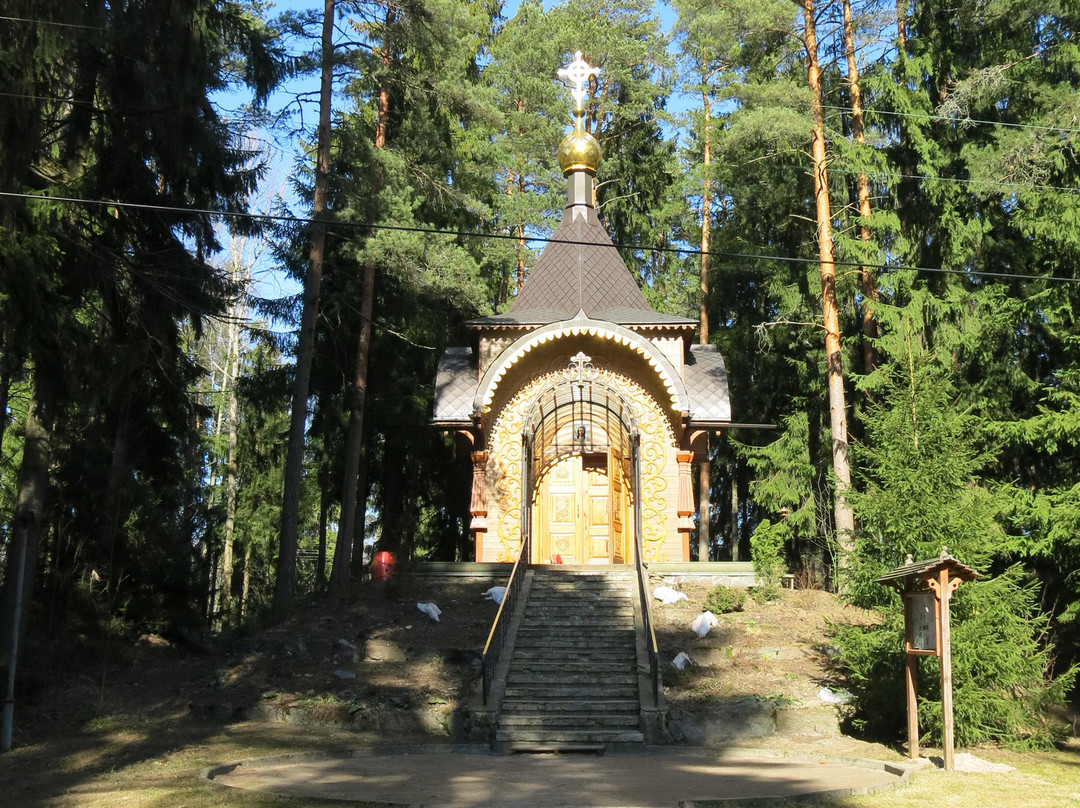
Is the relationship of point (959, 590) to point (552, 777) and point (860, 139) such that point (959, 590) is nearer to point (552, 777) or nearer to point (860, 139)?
point (552, 777)

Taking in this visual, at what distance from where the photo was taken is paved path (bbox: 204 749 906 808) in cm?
788

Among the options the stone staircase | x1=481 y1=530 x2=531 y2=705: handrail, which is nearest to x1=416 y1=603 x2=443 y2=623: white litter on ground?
x1=481 y1=530 x2=531 y2=705: handrail

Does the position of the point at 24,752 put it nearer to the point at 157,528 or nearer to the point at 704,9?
the point at 157,528

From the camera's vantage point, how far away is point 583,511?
18.4 m

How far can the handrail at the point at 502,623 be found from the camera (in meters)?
11.9

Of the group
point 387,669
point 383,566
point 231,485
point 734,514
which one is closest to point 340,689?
point 387,669

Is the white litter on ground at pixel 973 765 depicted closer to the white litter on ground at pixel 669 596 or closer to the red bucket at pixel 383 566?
the white litter on ground at pixel 669 596

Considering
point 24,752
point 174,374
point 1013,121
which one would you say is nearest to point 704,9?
point 1013,121

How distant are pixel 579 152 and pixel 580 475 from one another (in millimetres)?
7559

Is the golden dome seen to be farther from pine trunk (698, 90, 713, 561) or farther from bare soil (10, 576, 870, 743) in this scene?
bare soil (10, 576, 870, 743)

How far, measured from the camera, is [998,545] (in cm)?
1135

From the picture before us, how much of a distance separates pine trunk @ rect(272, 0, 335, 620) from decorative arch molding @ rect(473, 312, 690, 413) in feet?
9.65

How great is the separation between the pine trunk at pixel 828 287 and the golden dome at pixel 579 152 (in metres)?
4.65

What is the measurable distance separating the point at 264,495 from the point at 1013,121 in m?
21.2
